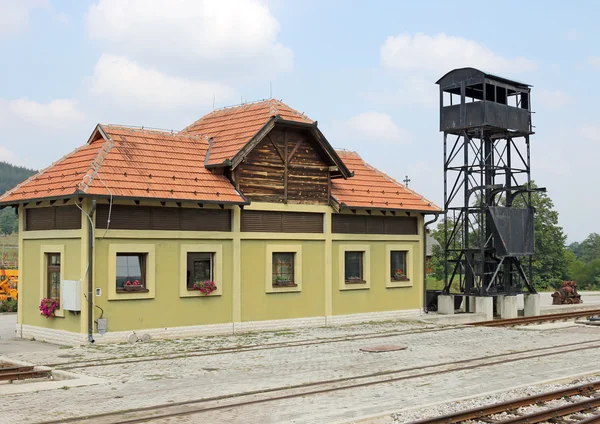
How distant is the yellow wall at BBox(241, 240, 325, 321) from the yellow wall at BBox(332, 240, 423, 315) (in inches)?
29.3

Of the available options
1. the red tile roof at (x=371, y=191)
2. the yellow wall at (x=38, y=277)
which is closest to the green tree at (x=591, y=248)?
the red tile roof at (x=371, y=191)

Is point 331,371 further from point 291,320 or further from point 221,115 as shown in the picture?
point 221,115

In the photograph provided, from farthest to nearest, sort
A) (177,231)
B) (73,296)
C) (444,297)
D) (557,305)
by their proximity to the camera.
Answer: (557,305) → (444,297) → (177,231) → (73,296)

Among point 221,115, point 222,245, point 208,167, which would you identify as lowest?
point 222,245

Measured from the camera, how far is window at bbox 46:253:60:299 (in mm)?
22750

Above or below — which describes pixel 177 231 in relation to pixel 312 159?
below

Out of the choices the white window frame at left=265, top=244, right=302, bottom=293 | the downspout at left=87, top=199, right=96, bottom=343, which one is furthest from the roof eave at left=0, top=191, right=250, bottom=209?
the white window frame at left=265, top=244, right=302, bottom=293

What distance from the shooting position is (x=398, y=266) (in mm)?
29984

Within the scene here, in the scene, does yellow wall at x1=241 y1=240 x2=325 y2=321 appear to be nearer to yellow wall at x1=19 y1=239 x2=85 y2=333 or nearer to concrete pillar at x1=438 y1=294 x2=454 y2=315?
yellow wall at x1=19 y1=239 x2=85 y2=333

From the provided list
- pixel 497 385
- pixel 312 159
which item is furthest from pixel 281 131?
pixel 497 385

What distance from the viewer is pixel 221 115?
29203 mm

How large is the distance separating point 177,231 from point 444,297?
13.2 metres

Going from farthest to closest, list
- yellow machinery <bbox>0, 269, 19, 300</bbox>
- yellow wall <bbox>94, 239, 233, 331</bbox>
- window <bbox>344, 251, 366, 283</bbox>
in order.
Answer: yellow machinery <bbox>0, 269, 19, 300</bbox> < window <bbox>344, 251, 366, 283</bbox> < yellow wall <bbox>94, 239, 233, 331</bbox>

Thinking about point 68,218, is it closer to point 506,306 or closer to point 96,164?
point 96,164
